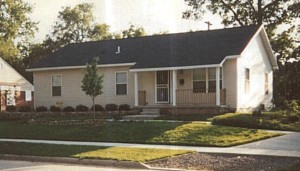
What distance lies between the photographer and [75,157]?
42.0ft

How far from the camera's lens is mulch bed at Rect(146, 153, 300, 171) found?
428 inches

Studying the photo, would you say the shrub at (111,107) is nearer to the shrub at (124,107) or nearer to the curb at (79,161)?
the shrub at (124,107)

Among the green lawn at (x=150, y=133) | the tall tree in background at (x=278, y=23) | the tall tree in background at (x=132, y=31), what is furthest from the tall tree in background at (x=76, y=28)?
the green lawn at (x=150, y=133)

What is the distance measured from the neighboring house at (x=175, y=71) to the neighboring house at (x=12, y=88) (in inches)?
536

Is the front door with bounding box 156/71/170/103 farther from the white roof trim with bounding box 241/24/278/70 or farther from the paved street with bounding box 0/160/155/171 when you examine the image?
the paved street with bounding box 0/160/155/171

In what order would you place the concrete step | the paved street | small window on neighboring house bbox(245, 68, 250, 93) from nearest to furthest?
the paved street, the concrete step, small window on neighboring house bbox(245, 68, 250, 93)

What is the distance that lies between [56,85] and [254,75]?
13.7m

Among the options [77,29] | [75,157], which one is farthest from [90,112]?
[77,29]

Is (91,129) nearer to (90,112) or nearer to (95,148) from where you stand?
(95,148)

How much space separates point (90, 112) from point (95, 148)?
1259cm

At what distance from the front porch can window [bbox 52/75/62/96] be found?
6.57 metres

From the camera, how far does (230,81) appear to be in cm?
2495

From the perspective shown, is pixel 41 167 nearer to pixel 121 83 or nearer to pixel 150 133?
pixel 150 133

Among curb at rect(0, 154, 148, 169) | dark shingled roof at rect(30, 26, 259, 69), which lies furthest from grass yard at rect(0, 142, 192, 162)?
dark shingled roof at rect(30, 26, 259, 69)
